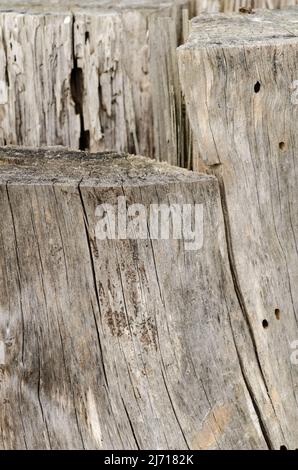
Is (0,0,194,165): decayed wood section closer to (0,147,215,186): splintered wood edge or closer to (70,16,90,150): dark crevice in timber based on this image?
(70,16,90,150): dark crevice in timber

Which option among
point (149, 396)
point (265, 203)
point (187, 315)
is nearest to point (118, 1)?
point (265, 203)

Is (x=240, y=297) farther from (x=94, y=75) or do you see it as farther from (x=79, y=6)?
(x=79, y=6)

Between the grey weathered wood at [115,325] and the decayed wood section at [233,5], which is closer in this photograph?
the grey weathered wood at [115,325]

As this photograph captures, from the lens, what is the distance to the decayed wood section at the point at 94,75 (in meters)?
3.33

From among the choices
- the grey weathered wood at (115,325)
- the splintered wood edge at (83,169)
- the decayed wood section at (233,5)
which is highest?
the decayed wood section at (233,5)

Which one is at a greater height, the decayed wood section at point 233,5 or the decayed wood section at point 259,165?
the decayed wood section at point 233,5

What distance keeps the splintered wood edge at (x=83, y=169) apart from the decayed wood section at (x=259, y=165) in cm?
13

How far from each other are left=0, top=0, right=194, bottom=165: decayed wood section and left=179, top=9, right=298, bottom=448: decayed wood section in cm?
41

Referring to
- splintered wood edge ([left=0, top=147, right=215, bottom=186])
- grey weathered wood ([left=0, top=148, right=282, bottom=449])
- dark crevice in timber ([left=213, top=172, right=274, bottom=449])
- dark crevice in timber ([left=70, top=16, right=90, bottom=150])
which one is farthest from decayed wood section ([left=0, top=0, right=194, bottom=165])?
dark crevice in timber ([left=213, top=172, right=274, bottom=449])

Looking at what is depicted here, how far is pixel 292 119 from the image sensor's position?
111 inches

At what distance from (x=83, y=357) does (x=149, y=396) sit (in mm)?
248

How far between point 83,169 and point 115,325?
0.52m

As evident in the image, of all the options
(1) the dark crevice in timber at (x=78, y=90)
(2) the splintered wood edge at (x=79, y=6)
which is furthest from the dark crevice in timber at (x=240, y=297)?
(2) the splintered wood edge at (x=79, y=6)

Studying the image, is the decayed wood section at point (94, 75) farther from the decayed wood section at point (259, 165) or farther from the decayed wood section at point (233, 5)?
the decayed wood section at point (259, 165)
